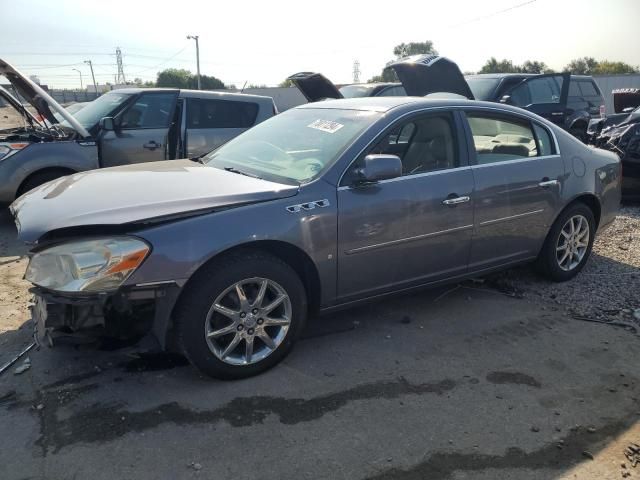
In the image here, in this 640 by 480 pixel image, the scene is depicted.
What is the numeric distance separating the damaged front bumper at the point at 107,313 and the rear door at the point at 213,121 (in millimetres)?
4736

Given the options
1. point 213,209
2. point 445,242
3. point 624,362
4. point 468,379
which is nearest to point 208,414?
point 213,209

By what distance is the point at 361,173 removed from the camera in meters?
3.45

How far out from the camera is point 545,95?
10.6 meters

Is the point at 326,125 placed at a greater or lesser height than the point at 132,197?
greater

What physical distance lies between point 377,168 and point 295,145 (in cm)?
76

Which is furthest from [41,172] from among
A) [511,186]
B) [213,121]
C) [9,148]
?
[511,186]

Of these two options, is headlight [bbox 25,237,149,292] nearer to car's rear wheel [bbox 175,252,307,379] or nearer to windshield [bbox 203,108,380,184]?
car's rear wheel [bbox 175,252,307,379]

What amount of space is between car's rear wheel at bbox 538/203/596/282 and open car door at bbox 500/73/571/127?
5.48m

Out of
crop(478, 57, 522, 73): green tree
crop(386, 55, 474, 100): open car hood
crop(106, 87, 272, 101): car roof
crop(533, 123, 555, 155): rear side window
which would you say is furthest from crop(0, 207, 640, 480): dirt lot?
crop(478, 57, 522, 73): green tree

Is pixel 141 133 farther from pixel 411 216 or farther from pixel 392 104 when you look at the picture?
pixel 411 216

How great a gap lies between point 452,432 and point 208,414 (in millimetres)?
1294

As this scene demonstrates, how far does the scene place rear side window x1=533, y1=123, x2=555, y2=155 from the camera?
4629 mm

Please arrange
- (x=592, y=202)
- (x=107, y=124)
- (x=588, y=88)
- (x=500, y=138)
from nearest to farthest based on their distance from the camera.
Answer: (x=500, y=138), (x=592, y=202), (x=107, y=124), (x=588, y=88)

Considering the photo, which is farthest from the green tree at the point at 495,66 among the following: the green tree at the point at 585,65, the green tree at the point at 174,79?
the green tree at the point at 174,79
